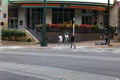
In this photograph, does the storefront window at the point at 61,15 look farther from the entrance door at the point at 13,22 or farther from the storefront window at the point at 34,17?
the entrance door at the point at 13,22

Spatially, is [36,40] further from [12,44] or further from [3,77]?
[3,77]

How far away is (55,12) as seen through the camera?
213ft

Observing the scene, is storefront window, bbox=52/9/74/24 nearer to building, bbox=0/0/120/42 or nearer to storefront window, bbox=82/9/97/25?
building, bbox=0/0/120/42

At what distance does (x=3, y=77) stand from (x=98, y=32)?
1879 inches

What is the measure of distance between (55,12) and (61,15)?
3.71ft

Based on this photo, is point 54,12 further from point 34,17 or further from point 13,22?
point 13,22

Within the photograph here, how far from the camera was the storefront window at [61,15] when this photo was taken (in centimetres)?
6462

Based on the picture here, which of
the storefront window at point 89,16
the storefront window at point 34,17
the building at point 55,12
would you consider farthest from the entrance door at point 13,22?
the storefront window at point 89,16

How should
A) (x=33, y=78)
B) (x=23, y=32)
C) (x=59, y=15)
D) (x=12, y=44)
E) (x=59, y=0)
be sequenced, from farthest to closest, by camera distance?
(x=59, y=15)
(x=59, y=0)
(x=23, y=32)
(x=12, y=44)
(x=33, y=78)

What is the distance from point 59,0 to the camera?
2383 inches

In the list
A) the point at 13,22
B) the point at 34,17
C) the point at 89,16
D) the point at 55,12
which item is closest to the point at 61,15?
the point at 55,12

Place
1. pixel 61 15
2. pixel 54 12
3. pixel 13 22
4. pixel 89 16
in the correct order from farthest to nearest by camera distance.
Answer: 1. pixel 89 16
2. pixel 13 22
3. pixel 61 15
4. pixel 54 12

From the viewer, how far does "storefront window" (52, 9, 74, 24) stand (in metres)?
64.6

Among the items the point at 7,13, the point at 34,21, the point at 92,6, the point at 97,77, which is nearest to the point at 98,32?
the point at 92,6
